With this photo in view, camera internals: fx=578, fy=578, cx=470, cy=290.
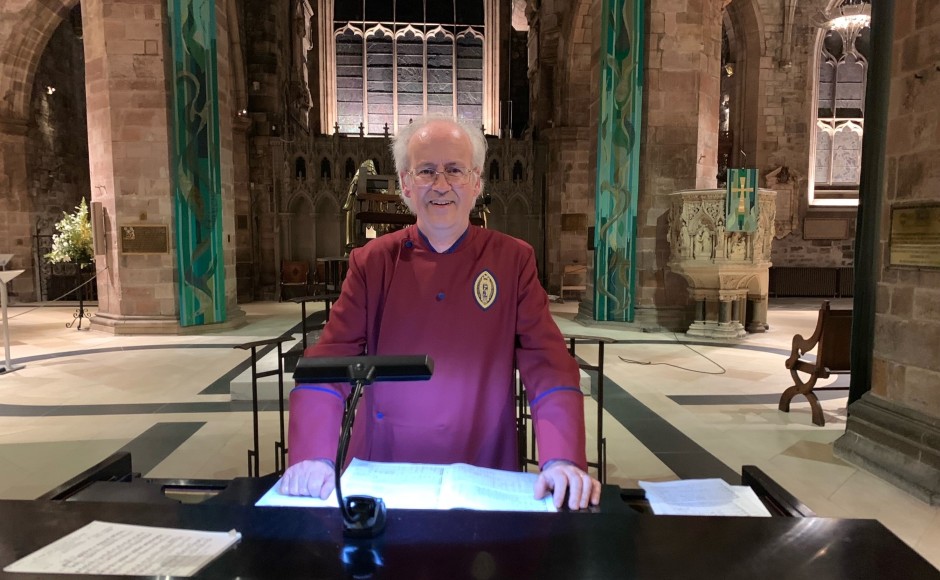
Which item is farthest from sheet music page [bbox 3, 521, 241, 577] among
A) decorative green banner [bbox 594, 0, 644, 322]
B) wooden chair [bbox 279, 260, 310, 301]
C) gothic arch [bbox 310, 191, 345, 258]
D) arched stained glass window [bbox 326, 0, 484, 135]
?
arched stained glass window [bbox 326, 0, 484, 135]

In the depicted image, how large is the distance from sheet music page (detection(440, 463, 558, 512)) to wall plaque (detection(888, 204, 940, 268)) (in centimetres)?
338

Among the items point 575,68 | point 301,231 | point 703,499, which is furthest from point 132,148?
point 575,68

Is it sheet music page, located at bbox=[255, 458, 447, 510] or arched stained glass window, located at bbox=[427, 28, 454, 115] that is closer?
sheet music page, located at bbox=[255, 458, 447, 510]

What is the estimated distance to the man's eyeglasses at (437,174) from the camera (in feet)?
5.20

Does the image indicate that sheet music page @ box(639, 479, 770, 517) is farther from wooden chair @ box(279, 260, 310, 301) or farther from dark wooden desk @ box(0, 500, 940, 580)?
wooden chair @ box(279, 260, 310, 301)

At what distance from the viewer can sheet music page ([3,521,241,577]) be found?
873 millimetres

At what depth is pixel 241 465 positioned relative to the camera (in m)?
3.73

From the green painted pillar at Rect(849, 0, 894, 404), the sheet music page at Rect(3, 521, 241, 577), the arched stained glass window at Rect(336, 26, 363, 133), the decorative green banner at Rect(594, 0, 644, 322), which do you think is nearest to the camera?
the sheet music page at Rect(3, 521, 241, 577)

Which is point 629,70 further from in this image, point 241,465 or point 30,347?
point 30,347

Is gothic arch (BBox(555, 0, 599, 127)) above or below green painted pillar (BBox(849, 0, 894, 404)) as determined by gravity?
above

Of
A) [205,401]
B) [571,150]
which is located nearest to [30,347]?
[205,401]

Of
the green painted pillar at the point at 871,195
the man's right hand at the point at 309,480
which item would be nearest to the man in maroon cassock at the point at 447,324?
the man's right hand at the point at 309,480

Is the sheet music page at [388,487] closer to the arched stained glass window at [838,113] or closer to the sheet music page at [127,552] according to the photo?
the sheet music page at [127,552]

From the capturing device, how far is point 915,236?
3.53 metres
